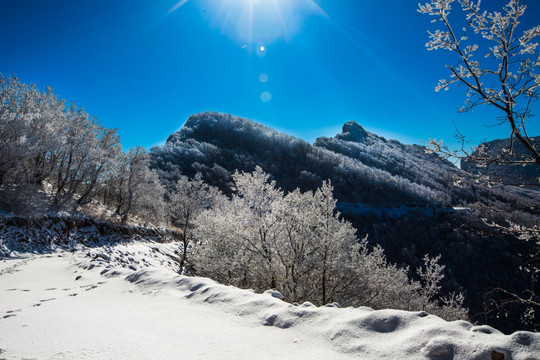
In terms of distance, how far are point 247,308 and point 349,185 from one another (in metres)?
117

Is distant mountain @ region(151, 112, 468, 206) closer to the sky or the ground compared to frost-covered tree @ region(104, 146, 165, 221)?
closer to the sky

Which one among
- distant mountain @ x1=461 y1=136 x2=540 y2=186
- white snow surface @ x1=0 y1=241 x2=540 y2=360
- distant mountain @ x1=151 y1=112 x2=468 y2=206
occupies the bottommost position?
white snow surface @ x1=0 y1=241 x2=540 y2=360

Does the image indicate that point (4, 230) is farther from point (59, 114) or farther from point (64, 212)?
point (59, 114)

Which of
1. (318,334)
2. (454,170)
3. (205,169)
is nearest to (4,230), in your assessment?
(318,334)

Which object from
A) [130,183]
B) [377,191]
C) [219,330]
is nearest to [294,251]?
[219,330]

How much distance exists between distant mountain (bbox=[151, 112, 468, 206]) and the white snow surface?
265 feet

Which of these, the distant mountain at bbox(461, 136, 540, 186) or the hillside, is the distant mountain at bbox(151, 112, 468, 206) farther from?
the distant mountain at bbox(461, 136, 540, 186)

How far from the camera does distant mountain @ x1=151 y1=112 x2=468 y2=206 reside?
96688 mm

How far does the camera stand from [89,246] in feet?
46.2

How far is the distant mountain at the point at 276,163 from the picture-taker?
317 ft

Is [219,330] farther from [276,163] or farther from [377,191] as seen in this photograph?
[276,163]

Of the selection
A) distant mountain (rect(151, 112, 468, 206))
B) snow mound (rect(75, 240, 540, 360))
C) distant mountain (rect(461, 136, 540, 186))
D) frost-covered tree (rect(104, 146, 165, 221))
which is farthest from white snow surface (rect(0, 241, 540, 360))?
distant mountain (rect(151, 112, 468, 206))

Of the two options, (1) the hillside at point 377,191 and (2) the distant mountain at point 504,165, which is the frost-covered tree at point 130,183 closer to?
(2) the distant mountain at point 504,165

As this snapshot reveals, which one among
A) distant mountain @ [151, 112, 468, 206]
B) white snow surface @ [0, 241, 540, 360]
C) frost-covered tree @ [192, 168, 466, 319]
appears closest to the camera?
white snow surface @ [0, 241, 540, 360]
